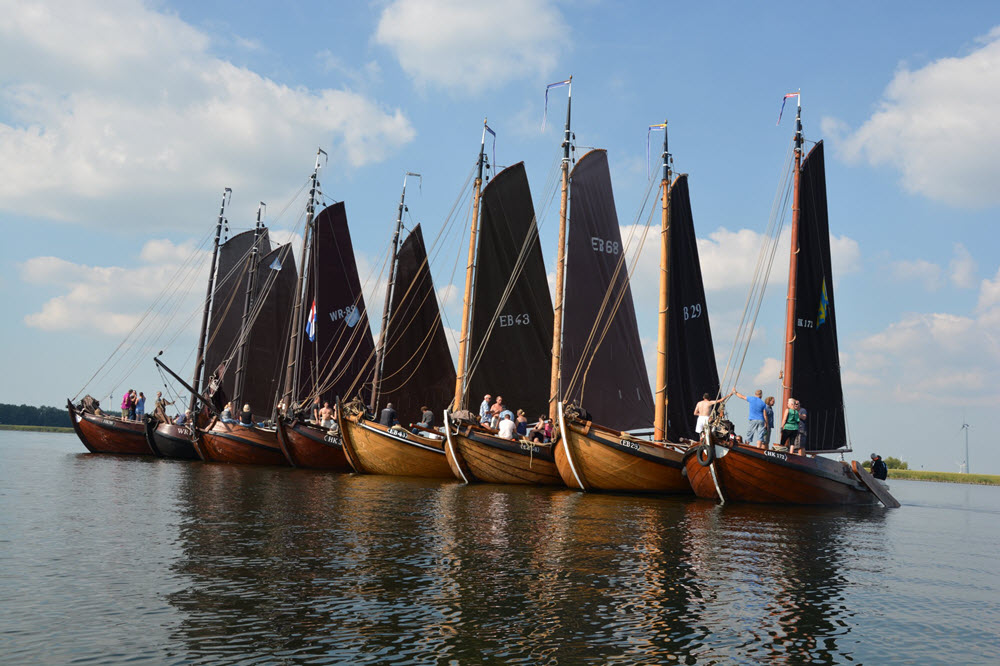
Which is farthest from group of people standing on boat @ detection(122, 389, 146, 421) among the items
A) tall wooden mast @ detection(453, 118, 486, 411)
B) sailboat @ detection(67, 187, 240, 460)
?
tall wooden mast @ detection(453, 118, 486, 411)

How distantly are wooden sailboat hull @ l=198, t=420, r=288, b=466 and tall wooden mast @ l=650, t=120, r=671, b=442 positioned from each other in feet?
66.7

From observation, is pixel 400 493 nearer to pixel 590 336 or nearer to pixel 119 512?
pixel 119 512

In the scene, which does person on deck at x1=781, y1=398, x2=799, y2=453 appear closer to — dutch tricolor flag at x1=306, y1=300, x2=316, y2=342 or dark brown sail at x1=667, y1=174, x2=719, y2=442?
dark brown sail at x1=667, y1=174, x2=719, y2=442

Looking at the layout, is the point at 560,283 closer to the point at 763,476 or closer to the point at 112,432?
the point at 763,476

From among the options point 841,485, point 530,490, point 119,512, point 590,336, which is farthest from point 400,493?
point 841,485

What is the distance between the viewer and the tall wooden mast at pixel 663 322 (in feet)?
94.4

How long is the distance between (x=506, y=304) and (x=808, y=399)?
14052 millimetres

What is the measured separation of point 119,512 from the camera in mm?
17609

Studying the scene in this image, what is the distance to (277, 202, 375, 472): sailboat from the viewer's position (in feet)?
154

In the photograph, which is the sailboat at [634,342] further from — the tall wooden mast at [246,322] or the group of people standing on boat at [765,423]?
the tall wooden mast at [246,322]

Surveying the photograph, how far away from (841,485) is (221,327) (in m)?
41.1

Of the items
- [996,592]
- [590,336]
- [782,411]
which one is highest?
[590,336]

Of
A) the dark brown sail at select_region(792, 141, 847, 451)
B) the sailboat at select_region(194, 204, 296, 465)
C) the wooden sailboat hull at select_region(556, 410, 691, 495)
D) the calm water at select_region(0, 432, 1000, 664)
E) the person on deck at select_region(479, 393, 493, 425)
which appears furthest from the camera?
the sailboat at select_region(194, 204, 296, 465)

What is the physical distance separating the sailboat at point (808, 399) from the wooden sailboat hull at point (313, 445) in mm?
17922
